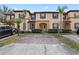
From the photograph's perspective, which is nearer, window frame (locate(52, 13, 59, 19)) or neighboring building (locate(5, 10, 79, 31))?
neighboring building (locate(5, 10, 79, 31))

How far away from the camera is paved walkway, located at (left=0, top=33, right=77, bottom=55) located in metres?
8.60

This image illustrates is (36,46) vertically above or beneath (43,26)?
beneath

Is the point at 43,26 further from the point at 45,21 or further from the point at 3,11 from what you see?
the point at 3,11

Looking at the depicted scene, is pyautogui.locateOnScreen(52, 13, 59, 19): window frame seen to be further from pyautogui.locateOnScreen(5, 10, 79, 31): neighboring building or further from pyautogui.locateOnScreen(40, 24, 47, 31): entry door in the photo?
pyautogui.locateOnScreen(40, 24, 47, 31): entry door

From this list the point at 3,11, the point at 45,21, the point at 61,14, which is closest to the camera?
the point at 3,11

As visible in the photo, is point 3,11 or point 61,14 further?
point 61,14

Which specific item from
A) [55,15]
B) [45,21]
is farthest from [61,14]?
[45,21]

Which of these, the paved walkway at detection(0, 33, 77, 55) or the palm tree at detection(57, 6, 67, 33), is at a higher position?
the palm tree at detection(57, 6, 67, 33)

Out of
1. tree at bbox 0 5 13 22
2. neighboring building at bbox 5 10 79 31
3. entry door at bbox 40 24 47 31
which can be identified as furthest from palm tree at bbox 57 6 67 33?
tree at bbox 0 5 13 22

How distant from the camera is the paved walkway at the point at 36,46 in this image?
860cm

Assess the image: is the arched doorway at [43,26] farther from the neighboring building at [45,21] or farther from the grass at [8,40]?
the grass at [8,40]

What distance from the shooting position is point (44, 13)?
34.9ft

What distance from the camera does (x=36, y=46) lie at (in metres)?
9.82
